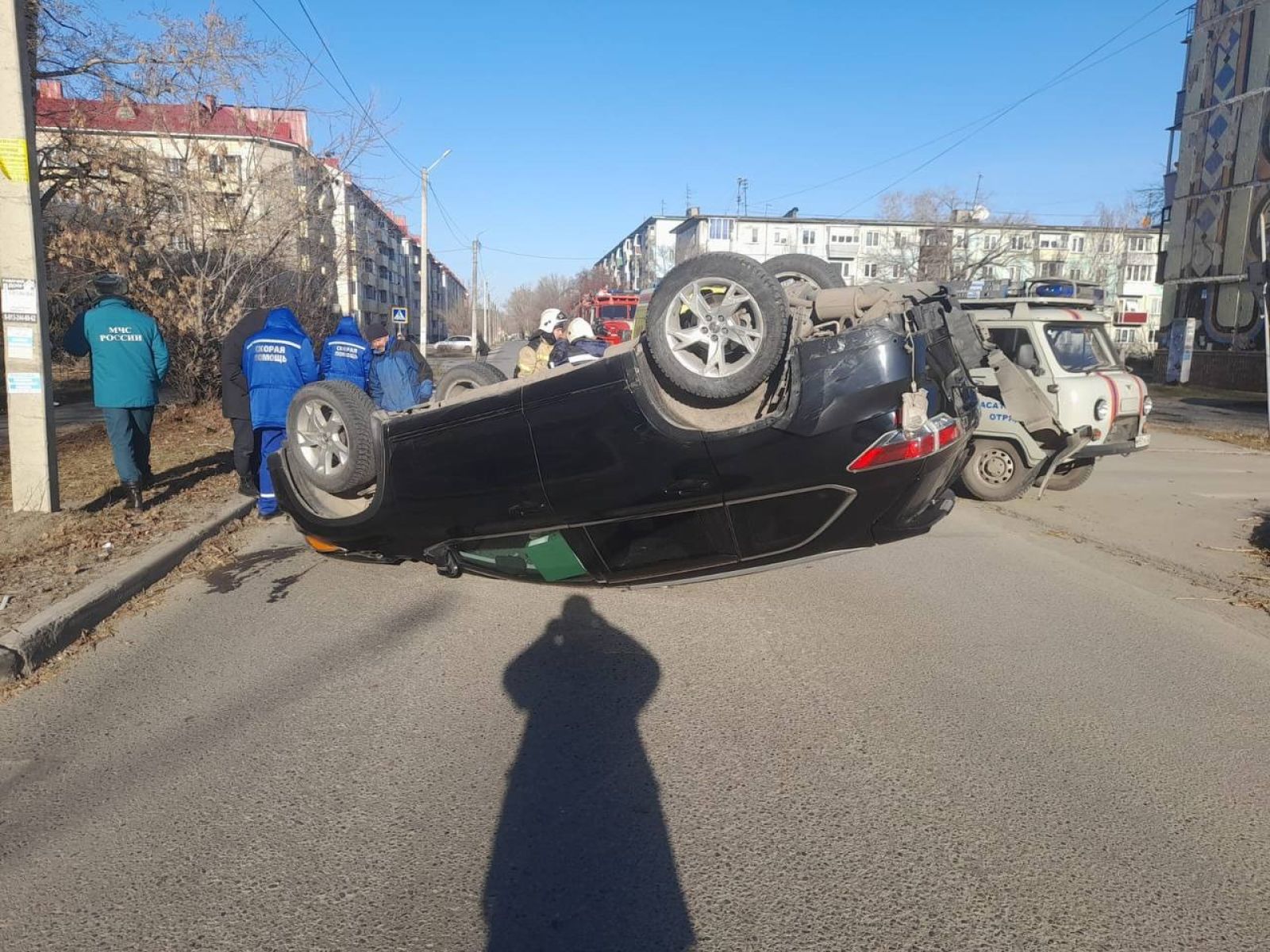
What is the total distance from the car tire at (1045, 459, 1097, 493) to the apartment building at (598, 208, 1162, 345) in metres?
46.9

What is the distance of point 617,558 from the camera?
4645 millimetres

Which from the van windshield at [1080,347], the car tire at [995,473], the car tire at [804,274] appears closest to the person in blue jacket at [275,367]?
the car tire at [804,274]

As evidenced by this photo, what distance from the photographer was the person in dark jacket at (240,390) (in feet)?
25.9

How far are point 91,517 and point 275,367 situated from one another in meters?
1.87

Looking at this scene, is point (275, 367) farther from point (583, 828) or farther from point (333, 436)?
point (583, 828)

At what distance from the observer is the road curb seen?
438 cm

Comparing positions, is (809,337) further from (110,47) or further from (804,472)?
(110,47)

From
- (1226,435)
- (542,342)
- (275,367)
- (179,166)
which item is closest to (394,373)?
(275,367)

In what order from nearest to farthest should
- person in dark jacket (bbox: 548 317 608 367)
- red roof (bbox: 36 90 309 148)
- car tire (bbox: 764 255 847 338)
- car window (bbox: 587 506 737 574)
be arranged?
1. car window (bbox: 587 506 737 574)
2. car tire (bbox: 764 255 847 338)
3. person in dark jacket (bbox: 548 317 608 367)
4. red roof (bbox: 36 90 309 148)

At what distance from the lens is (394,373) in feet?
26.5

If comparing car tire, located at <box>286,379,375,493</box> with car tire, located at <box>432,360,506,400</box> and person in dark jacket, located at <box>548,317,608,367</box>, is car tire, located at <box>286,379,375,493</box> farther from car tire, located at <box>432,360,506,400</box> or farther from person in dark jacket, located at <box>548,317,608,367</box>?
person in dark jacket, located at <box>548,317,608,367</box>

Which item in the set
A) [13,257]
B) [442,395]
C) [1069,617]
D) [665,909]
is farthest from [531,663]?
[13,257]

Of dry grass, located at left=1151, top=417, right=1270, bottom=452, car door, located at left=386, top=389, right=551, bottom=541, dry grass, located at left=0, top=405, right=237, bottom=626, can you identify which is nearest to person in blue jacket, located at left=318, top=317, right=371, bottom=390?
dry grass, located at left=0, top=405, right=237, bottom=626

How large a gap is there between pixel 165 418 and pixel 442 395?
30.4 ft
